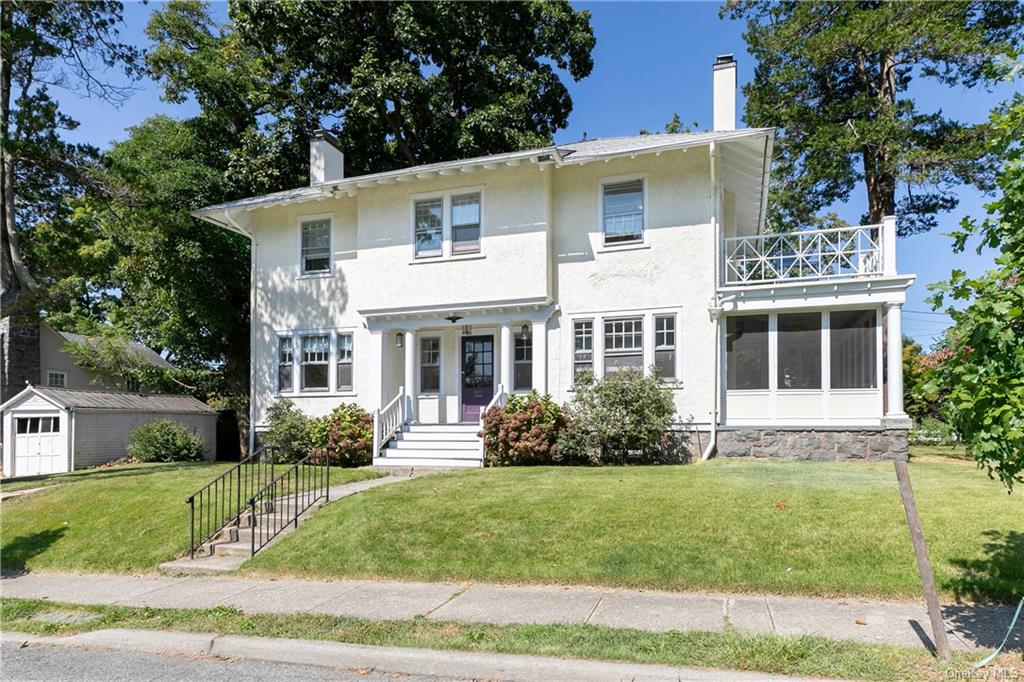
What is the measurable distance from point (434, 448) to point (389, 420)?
143 cm

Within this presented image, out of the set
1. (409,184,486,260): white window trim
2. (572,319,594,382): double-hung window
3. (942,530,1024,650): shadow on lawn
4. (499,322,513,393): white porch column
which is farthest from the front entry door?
(942,530,1024,650): shadow on lawn

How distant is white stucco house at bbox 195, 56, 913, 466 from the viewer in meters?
14.1

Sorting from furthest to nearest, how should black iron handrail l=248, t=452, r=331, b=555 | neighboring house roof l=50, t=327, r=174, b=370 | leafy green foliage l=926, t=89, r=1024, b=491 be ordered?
1. neighboring house roof l=50, t=327, r=174, b=370
2. black iron handrail l=248, t=452, r=331, b=555
3. leafy green foliage l=926, t=89, r=1024, b=491

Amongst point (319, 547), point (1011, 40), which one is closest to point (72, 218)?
point (319, 547)

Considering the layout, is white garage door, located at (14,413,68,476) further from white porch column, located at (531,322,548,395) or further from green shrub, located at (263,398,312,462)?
white porch column, located at (531,322,548,395)

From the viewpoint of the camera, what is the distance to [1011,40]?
786 inches

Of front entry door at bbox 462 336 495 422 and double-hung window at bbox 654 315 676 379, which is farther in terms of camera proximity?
front entry door at bbox 462 336 495 422

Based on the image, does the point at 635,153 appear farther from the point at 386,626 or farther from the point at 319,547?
the point at 386,626

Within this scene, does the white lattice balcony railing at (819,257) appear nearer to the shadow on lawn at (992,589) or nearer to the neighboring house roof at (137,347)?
the shadow on lawn at (992,589)

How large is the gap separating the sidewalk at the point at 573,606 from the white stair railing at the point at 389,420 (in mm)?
7211

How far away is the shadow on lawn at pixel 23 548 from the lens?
9.93 meters

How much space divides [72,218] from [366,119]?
34.4 feet

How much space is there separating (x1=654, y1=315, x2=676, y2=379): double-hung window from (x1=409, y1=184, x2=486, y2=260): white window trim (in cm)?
431

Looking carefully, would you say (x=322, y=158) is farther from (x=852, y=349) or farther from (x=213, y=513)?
(x=852, y=349)
